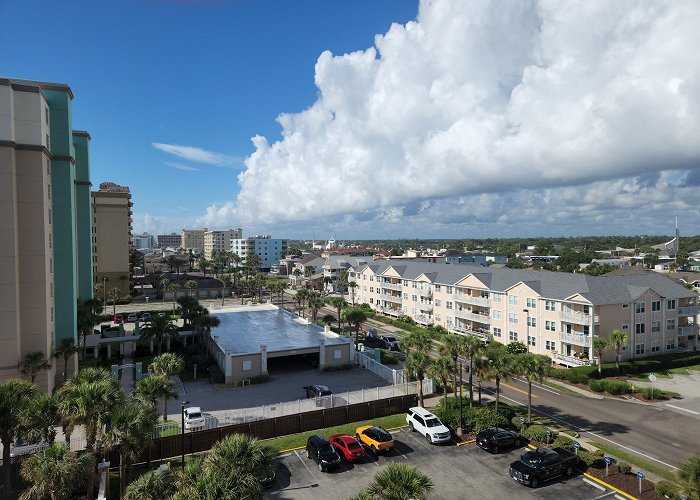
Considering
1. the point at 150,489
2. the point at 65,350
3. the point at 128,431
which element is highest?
the point at 128,431

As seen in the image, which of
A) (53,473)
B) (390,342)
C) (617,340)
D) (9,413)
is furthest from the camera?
(390,342)

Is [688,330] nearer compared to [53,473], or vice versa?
[53,473]

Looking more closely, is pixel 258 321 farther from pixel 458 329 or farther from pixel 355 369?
pixel 458 329

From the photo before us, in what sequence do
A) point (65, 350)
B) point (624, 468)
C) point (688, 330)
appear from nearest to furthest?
1. point (624, 468)
2. point (65, 350)
3. point (688, 330)

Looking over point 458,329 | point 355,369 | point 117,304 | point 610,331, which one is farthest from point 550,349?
point 117,304

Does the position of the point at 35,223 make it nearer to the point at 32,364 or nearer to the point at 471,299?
the point at 32,364

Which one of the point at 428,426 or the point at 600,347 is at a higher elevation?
the point at 600,347

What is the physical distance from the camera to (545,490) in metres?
24.0

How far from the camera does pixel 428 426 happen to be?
30.7m

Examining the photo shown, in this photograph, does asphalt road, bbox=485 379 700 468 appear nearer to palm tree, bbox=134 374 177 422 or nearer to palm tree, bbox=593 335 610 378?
palm tree, bbox=593 335 610 378

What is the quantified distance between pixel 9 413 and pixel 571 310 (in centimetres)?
5170

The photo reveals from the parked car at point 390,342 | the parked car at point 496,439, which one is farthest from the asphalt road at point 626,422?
the parked car at point 390,342

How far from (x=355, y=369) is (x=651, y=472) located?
28.5m

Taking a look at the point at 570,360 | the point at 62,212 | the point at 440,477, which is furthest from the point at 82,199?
the point at 570,360
